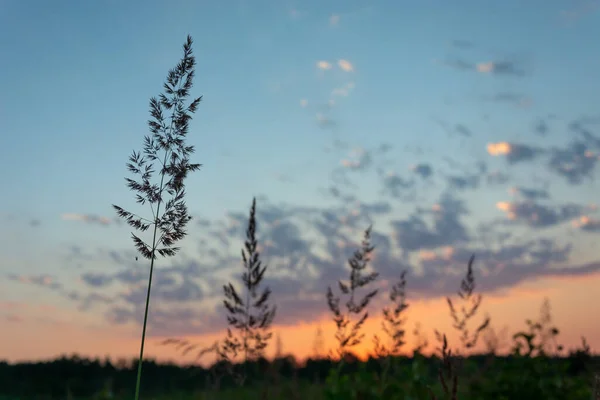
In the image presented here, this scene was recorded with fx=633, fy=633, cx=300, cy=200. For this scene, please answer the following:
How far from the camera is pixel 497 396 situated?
1057 cm

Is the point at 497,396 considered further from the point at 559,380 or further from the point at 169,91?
the point at 169,91

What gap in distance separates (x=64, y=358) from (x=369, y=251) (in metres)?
8.81

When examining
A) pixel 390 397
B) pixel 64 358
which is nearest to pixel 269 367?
pixel 390 397

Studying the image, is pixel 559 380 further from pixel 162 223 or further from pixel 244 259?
pixel 162 223

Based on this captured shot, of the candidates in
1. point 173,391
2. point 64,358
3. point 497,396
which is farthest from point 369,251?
point 64,358

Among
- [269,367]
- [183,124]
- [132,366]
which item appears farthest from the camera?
[132,366]

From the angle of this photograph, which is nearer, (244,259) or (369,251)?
(244,259)

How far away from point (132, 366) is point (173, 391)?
972 millimetres

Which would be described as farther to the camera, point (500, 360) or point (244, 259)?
point (500, 360)

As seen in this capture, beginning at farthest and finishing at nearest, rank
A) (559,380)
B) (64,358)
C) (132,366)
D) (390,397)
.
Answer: (64,358)
(132,366)
(559,380)
(390,397)

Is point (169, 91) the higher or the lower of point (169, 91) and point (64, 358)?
the higher

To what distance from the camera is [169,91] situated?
527 cm

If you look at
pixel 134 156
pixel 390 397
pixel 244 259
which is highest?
pixel 134 156

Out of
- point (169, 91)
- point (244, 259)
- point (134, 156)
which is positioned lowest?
point (244, 259)
